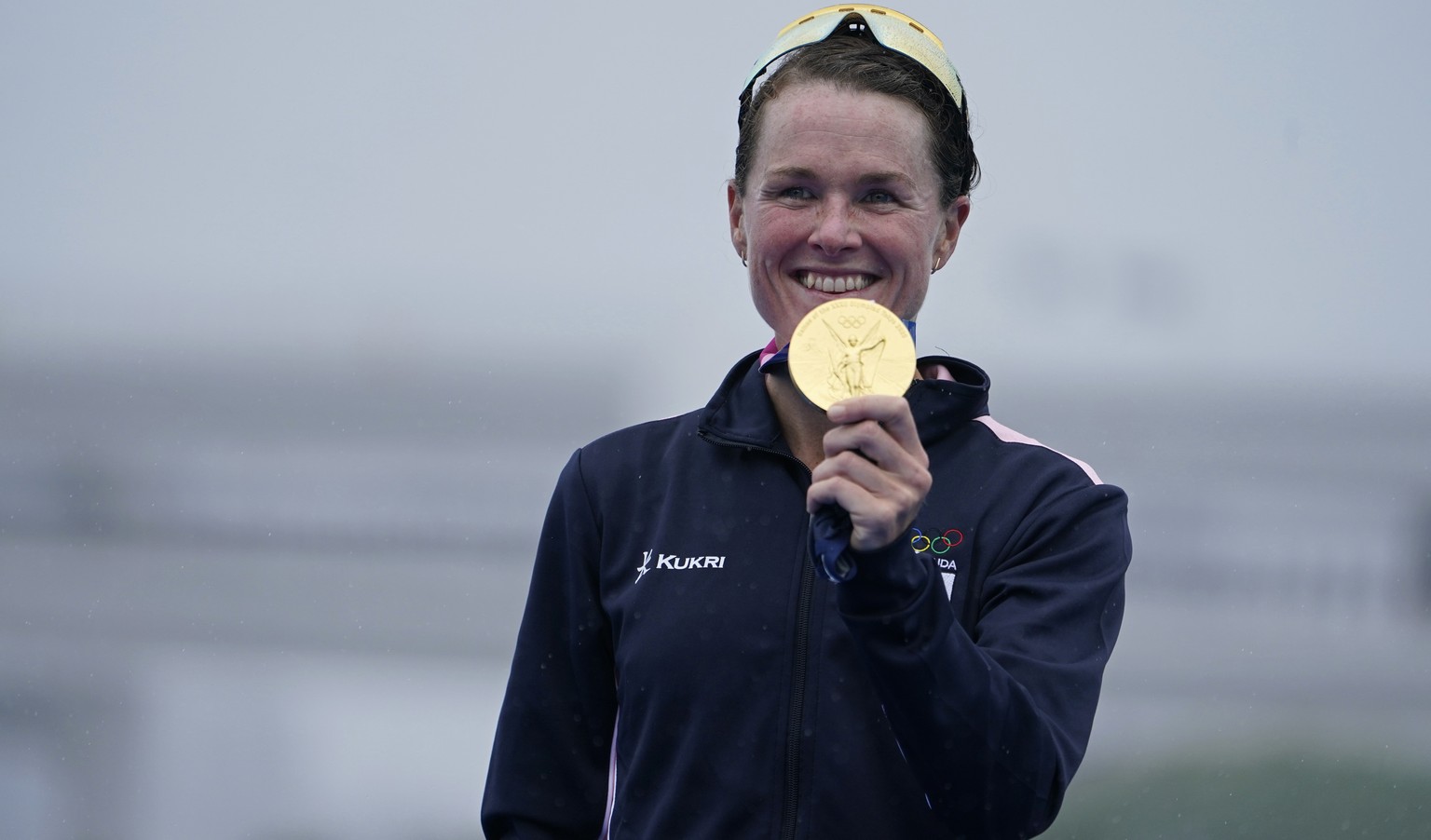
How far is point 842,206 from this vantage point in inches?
63.3

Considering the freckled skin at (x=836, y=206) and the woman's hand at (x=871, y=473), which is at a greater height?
the freckled skin at (x=836, y=206)

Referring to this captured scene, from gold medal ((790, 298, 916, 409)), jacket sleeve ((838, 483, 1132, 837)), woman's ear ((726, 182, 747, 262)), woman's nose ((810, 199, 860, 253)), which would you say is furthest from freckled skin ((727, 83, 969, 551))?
jacket sleeve ((838, 483, 1132, 837))

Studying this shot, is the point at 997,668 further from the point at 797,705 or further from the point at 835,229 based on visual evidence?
the point at 835,229

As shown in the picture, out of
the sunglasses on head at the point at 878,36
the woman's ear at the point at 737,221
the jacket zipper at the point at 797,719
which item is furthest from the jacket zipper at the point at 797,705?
the sunglasses on head at the point at 878,36

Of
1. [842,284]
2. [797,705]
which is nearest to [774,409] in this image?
[842,284]

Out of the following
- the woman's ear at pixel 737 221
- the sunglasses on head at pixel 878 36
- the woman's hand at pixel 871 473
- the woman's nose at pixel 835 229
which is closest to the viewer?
the woman's hand at pixel 871 473

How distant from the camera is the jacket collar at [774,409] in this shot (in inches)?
65.4

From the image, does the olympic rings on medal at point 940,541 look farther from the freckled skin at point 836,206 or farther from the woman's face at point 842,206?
the woman's face at point 842,206

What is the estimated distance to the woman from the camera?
1.27 metres

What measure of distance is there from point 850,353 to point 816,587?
341 mm

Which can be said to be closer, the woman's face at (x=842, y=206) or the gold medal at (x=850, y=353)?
the gold medal at (x=850, y=353)

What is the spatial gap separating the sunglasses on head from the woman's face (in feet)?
0.32

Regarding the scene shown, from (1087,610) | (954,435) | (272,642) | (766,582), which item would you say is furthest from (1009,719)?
(272,642)

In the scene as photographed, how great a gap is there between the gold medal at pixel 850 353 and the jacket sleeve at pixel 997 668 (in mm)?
199
